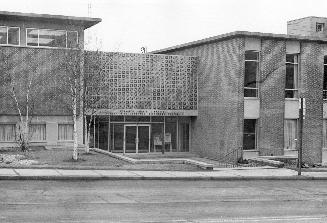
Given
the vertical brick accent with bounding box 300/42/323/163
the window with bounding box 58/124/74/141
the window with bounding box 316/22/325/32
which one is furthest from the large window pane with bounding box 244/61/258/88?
the window with bounding box 316/22/325/32

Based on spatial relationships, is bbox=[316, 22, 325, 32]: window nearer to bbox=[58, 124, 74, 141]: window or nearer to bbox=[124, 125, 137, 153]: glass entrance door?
bbox=[124, 125, 137, 153]: glass entrance door

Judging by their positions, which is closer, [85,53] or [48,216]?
[48,216]

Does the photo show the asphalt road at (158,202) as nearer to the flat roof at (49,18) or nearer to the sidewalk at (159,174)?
the sidewalk at (159,174)

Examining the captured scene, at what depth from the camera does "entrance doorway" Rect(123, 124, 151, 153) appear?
36.7 m

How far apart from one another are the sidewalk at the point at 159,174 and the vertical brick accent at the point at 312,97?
754 cm

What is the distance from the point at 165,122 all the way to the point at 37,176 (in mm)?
18583

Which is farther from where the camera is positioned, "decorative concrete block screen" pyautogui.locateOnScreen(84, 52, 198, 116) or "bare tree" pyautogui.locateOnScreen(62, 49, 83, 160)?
"decorative concrete block screen" pyautogui.locateOnScreen(84, 52, 198, 116)

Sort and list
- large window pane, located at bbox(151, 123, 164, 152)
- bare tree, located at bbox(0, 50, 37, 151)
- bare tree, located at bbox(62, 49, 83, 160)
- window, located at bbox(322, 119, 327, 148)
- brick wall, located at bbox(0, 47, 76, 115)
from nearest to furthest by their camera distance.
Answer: bare tree, located at bbox(62, 49, 83, 160), bare tree, located at bbox(0, 50, 37, 151), brick wall, located at bbox(0, 47, 76, 115), window, located at bbox(322, 119, 327, 148), large window pane, located at bbox(151, 123, 164, 152)

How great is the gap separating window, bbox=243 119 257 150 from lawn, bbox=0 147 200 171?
24.3 ft

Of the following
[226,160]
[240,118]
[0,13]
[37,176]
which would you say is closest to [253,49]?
[240,118]

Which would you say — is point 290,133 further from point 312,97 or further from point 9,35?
point 9,35

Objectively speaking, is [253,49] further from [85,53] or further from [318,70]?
[85,53]

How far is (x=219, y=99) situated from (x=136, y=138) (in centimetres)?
649

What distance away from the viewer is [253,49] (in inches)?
1310
